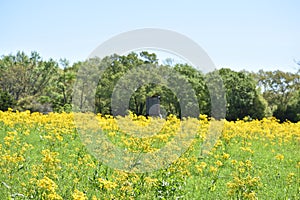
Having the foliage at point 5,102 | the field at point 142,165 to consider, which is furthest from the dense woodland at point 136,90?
the field at point 142,165

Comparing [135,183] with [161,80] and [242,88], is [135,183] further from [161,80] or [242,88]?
[242,88]

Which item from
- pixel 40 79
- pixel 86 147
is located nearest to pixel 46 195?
Result: pixel 86 147

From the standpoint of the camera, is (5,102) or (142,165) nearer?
(142,165)

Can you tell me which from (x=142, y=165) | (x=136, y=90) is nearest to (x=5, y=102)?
(x=136, y=90)

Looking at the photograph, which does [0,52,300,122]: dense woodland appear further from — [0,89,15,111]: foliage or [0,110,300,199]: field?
[0,110,300,199]: field

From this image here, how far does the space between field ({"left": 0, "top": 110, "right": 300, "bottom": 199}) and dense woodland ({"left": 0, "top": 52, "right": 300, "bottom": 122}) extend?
33.0 feet

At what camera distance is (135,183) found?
202 inches

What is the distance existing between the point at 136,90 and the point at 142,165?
17027 millimetres

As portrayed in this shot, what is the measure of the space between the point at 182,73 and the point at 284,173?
2065 cm

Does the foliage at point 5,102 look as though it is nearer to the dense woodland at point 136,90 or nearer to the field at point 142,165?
the dense woodland at point 136,90

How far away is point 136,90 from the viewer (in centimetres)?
2297

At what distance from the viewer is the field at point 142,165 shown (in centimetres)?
504

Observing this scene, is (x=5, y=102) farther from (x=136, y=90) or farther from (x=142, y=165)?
(x=142, y=165)

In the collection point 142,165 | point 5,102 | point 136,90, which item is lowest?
point 142,165
